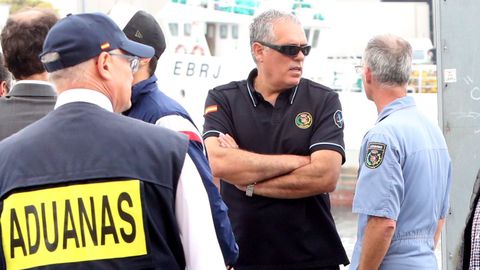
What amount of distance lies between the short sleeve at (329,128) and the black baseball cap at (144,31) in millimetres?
1127

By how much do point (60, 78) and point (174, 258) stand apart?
649 mm

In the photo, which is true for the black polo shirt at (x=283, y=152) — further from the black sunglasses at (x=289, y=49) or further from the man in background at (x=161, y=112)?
the man in background at (x=161, y=112)

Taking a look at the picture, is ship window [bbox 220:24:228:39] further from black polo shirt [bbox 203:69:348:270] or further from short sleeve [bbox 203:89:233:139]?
black polo shirt [bbox 203:69:348:270]

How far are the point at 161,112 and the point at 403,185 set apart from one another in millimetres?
1168

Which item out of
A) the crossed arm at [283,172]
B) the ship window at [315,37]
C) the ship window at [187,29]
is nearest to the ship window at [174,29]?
the ship window at [187,29]

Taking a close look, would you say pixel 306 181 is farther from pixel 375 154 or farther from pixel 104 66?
pixel 104 66

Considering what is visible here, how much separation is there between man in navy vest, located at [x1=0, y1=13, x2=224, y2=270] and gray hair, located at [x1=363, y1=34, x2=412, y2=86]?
170 cm

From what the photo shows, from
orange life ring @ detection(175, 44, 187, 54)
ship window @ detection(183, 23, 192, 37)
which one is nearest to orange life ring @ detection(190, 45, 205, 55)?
orange life ring @ detection(175, 44, 187, 54)

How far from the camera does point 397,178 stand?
4023 millimetres

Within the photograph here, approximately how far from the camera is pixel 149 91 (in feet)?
12.2

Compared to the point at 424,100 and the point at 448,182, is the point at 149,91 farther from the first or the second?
the point at 424,100

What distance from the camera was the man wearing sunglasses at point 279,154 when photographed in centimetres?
Answer: 461

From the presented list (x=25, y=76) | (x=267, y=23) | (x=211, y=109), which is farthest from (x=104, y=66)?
(x=267, y=23)

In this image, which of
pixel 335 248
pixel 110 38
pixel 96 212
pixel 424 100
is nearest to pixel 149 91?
pixel 110 38
